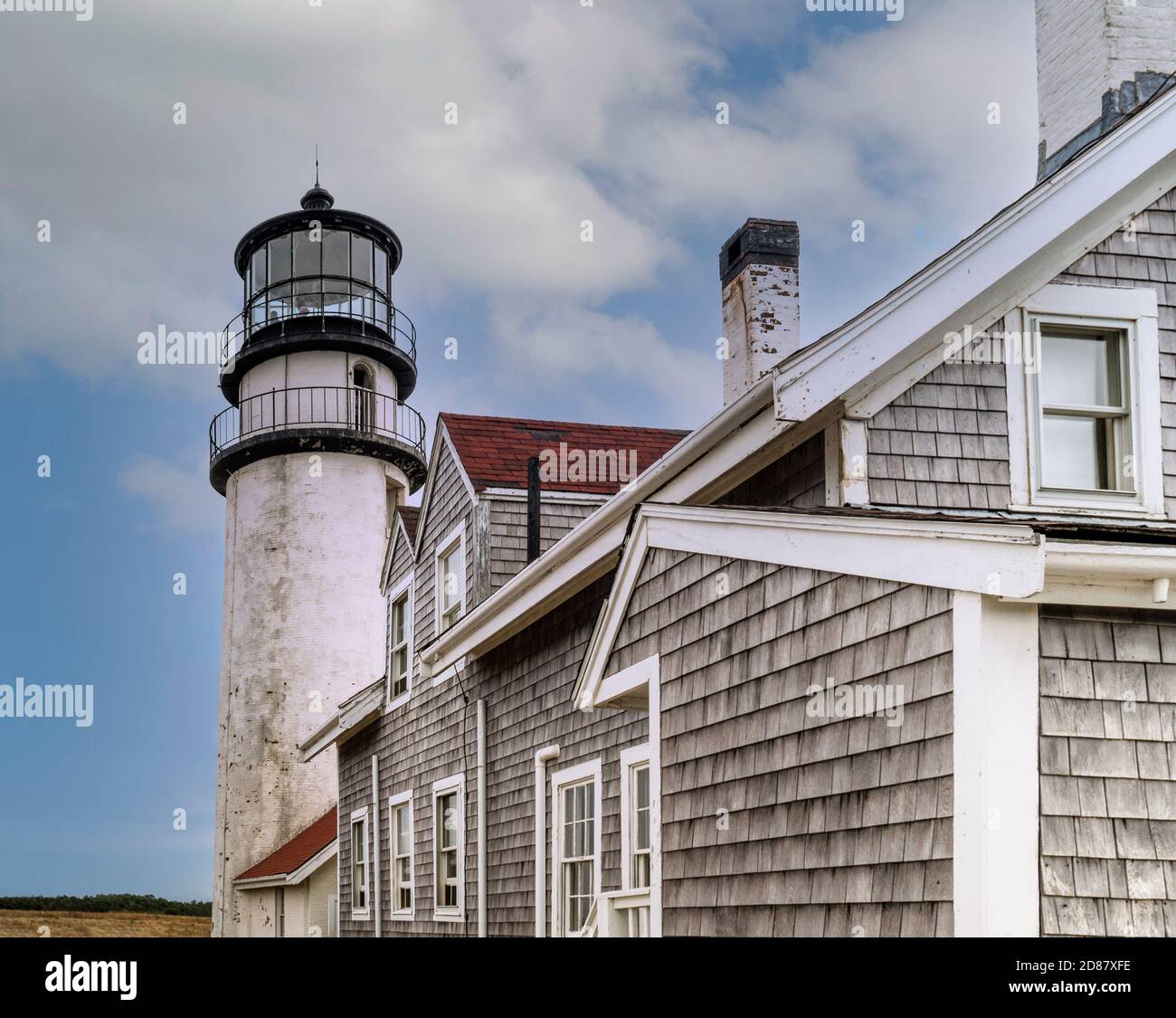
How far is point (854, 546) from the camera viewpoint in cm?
705

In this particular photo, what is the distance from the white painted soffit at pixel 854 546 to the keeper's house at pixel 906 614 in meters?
0.02

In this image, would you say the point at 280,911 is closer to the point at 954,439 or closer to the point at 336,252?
the point at 336,252

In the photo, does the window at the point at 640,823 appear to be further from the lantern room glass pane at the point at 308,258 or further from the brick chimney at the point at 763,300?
the lantern room glass pane at the point at 308,258

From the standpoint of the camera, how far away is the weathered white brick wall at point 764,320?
12.5 metres

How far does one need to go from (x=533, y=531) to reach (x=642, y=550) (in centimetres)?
691

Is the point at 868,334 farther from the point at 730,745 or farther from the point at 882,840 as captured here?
the point at 882,840

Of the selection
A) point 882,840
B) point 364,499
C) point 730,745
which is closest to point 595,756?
point 730,745

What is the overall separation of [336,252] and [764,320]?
70.0 feet

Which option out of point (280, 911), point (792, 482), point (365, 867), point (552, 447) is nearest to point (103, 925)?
point (280, 911)

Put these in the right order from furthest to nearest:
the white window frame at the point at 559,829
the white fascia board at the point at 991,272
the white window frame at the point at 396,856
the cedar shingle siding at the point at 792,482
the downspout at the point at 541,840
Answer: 1. the white window frame at the point at 396,856
2. the downspout at the point at 541,840
3. the white window frame at the point at 559,829
4. the cedar shingle siding at the point at 792,482
5. the white fascia board at the point at 991,272

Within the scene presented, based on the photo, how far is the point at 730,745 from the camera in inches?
323

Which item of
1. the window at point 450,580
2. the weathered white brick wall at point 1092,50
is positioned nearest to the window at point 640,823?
the weathered white brick wall at point 1092,50

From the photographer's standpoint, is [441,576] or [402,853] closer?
[441,576]
